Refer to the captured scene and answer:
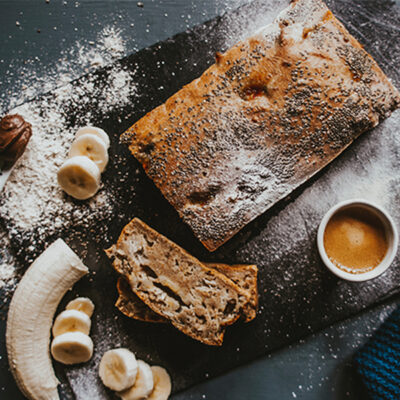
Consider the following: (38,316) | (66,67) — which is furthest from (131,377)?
(66,67)

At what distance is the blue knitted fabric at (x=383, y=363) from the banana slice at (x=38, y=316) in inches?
64.7

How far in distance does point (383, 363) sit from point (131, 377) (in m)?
1.36

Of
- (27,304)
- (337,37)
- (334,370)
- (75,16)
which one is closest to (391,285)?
(334,370)

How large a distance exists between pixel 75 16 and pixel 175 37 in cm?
64

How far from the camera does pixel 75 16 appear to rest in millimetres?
2590

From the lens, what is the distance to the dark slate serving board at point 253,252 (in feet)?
7.84

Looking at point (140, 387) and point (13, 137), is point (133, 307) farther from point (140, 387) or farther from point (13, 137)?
point (13, 137)

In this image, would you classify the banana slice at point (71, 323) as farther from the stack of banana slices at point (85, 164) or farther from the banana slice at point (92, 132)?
the banana slice at point (92, 132)

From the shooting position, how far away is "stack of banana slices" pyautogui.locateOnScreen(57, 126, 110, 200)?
2312mm

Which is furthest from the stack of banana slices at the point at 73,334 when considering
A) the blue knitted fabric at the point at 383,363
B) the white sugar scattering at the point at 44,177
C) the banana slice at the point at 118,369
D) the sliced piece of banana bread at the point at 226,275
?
the blue knitted fabric at the point at 383,363

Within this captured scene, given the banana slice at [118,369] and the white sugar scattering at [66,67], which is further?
the white sugar scattering at [66,67]

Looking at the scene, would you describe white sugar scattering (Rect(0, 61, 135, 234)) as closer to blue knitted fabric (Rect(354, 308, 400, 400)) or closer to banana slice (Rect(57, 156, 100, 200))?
banana slice (Rect(57, 156, 100, 200))

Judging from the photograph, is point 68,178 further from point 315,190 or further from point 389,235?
point 389,235

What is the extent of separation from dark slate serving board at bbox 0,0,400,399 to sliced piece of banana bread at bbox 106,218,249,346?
17 centimetres
